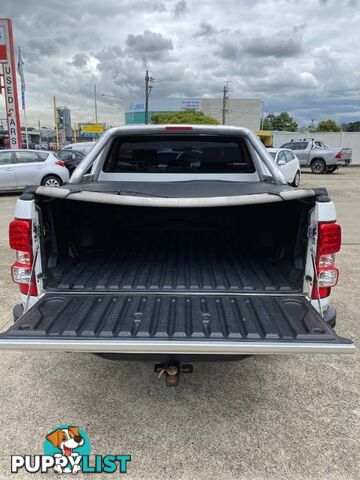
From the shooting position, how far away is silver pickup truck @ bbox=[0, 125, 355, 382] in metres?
2.12

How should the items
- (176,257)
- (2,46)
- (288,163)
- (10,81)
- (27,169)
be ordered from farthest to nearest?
(10,81) → (2,46) → (288,163) → (27,169) → (176,257)

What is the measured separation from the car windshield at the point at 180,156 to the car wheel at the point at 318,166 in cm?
2011

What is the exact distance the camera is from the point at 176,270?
3203mm

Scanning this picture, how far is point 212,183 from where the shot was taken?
3.19 m

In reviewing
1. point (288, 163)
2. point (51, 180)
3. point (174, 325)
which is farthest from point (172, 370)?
point (288, 163)

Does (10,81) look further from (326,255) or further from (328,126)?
(328,126)

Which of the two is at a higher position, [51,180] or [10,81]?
[10,81]

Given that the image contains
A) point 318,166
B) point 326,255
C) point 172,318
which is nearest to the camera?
point 172,318

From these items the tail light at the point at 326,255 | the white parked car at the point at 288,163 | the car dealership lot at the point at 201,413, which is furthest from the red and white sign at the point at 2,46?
the tail light at the point at 326,255

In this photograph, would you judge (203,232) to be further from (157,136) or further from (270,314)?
(270,314)

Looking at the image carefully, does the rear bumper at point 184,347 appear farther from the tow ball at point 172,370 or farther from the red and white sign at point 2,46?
the red and white sign at point 2,46

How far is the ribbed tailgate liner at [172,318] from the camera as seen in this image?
82.9 inches

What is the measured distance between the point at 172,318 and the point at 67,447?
1.04m

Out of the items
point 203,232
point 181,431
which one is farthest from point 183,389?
point 203,232
